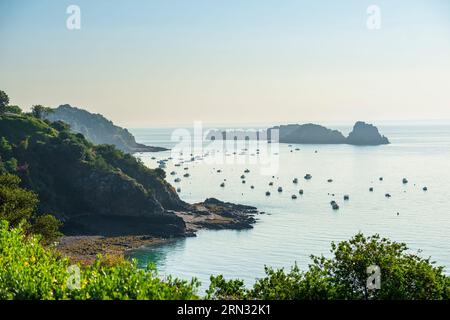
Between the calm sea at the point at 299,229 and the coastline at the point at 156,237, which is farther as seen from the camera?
the calm sea at the point at 299,229

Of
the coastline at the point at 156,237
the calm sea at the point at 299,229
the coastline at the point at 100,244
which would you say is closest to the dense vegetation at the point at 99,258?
the coastline at the point at 156,237

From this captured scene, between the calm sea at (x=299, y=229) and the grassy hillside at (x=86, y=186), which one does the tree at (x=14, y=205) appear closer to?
the calm sea at (x=299, y=229)

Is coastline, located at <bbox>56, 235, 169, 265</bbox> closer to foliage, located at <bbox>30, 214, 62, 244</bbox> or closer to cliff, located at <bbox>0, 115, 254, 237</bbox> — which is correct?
cliff, located at <bbox>0, 115, 254, 237</bbox>

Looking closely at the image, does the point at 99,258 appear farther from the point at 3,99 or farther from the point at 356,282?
the point at 3,99

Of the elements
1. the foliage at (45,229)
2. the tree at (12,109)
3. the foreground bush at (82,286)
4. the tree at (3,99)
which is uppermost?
the tree at (3,99)

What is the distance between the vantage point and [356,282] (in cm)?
3494

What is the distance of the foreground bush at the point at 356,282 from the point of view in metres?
32.2

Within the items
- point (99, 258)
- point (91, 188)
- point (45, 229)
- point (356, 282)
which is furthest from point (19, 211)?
point (91, 188)

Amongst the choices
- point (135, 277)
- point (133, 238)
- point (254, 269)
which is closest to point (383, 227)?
point (254, 269)

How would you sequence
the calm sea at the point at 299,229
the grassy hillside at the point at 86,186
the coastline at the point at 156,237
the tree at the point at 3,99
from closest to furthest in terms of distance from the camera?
1. the coastline at the point at 156,237
2. the calm sea at the point at 299,229
3. the grassy hillside at the point at 86,186
4. the tree at the point at 3,99

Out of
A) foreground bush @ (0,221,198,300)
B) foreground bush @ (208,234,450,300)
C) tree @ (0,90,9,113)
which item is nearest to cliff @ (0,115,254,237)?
tree @ (0,90,9,113)

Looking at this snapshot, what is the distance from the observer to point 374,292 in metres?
33.1
